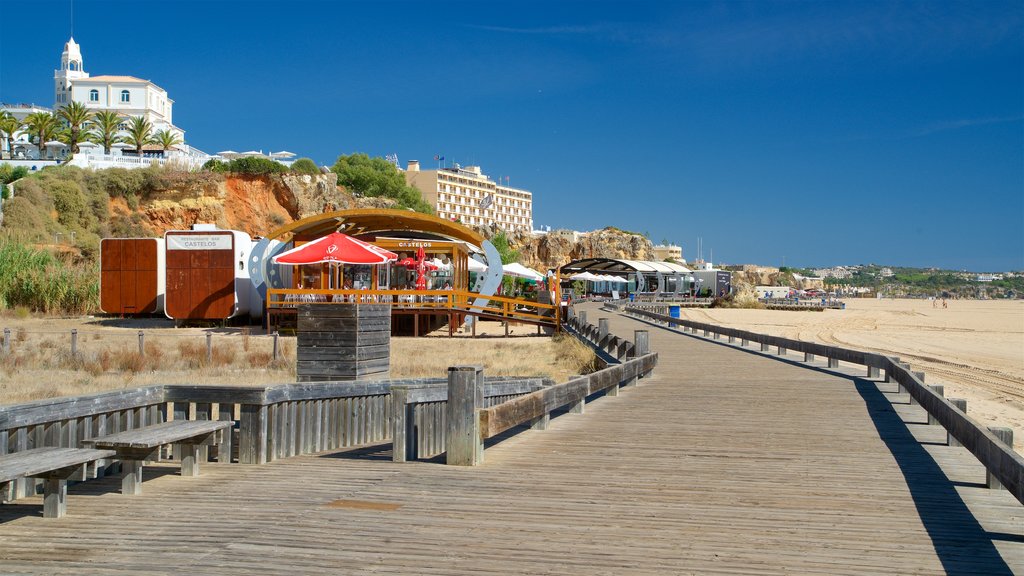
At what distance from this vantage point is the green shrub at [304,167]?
221 feet

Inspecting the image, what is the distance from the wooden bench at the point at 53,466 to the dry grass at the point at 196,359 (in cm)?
947

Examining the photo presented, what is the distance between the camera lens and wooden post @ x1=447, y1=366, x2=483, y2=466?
7062mm

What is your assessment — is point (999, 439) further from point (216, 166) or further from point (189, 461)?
point (216, 166)

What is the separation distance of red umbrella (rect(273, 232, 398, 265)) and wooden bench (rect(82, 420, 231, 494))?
19.5 metres

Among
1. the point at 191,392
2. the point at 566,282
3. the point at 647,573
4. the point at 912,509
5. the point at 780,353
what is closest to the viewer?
the point at 647,573

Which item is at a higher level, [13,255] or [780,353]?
[13,255]

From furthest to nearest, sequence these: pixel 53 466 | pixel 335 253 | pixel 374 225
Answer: pixel 374 225
pixel 335 253
pixel 53 466

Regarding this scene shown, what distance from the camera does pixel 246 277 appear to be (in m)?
32.2

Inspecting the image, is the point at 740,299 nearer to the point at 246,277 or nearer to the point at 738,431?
the point at 246,277

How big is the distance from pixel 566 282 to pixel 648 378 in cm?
6231

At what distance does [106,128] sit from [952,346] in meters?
69.0

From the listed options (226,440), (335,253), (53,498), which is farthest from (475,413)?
(335,253)

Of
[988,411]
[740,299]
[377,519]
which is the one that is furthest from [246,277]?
[740,299]

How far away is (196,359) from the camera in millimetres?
19781
